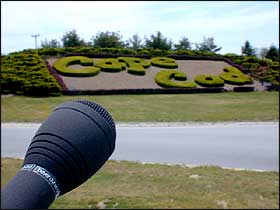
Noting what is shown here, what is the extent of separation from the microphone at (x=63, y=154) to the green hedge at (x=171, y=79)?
49.9ft

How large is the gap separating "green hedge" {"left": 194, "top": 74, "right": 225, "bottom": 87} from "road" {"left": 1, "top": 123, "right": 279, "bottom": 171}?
484 centimetres

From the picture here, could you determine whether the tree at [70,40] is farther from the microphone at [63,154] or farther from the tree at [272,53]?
the microphone at [63,154]

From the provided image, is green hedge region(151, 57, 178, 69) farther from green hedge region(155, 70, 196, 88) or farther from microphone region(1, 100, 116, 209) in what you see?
microphone region(1, 100, 116, 209)

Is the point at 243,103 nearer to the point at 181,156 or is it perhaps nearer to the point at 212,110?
the point at 212,110

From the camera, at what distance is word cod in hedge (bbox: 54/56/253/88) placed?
43.0ft

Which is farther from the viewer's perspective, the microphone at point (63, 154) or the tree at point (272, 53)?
the tree at point (272, 53)

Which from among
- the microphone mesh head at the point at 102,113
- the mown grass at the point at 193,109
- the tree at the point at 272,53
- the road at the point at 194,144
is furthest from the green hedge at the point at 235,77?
the microphone mesh head at the point at 102,113

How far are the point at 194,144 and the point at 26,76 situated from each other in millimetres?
12876

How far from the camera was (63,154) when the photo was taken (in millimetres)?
723

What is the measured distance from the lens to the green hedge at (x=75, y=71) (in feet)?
43.5

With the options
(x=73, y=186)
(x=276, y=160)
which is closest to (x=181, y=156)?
(x=276, y=160)

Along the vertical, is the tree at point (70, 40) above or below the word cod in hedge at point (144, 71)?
above

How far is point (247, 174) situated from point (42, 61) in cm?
1399

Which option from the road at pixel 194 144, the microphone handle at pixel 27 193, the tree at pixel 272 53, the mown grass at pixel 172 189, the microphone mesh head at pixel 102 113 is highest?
the microphone mesh head at pixel 102 113
